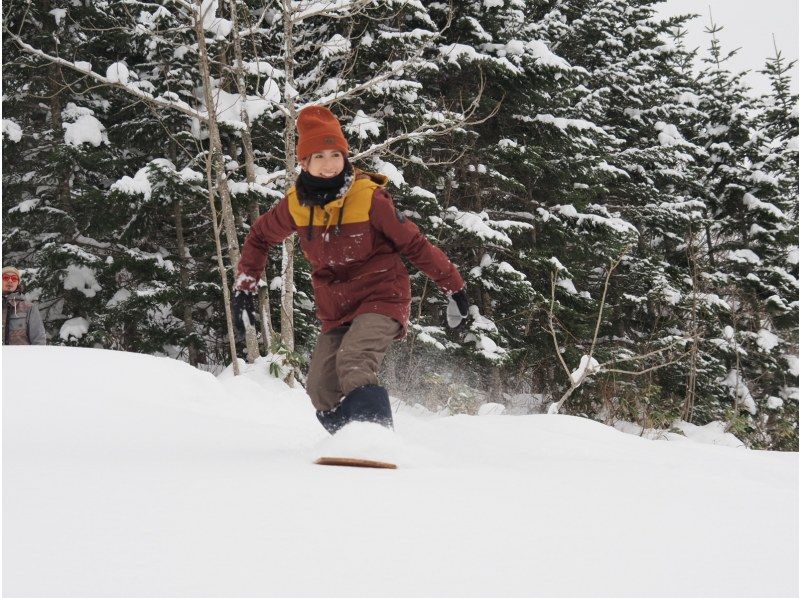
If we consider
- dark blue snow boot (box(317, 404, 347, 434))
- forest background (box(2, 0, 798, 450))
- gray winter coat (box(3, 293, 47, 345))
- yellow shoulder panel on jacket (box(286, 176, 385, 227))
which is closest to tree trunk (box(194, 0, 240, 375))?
forest background (box(2, 0, 798, 450))

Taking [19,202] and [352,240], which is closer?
[352,240]

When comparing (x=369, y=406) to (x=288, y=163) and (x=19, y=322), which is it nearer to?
(x=19, y=322)

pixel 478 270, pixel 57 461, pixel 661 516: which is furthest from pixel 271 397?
pixel 478 270

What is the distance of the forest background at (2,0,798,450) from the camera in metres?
9.13

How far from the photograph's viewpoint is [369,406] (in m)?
2.72

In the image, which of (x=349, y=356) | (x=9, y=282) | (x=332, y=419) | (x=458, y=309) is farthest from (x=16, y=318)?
(x=458, y=309)

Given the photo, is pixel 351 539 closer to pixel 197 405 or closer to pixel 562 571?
pixel 562 571

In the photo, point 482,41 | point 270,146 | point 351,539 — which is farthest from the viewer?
point 482,41

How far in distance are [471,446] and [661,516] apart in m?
1.63

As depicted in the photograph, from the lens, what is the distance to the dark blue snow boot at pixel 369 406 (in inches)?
107

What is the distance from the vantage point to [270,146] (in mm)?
11539

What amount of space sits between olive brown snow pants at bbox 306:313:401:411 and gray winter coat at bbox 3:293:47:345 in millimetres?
4665

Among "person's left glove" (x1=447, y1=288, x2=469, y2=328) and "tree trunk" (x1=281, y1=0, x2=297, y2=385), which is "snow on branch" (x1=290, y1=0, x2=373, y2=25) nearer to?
"tree trunk" (x1=281, y1=0, x2=297, y2=385)

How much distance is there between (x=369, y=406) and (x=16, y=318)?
17.5 ft
